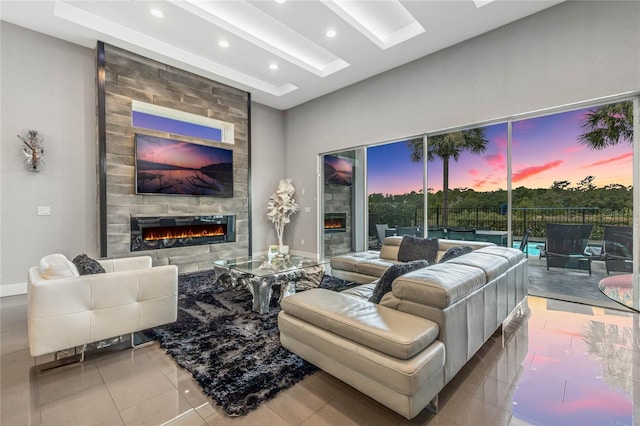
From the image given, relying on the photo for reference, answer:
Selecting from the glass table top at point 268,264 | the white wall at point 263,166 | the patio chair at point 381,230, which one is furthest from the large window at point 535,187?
the white wall at point 263,166

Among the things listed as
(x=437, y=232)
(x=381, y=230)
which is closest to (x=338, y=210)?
(x=381, y=230)

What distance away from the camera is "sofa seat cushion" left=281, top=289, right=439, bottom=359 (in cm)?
138

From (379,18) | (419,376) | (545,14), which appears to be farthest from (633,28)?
(419,376)

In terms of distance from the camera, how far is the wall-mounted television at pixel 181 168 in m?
4.62

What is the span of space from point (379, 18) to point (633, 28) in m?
2.75

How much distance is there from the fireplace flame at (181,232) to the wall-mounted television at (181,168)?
0.61m

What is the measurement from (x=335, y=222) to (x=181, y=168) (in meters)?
3.29

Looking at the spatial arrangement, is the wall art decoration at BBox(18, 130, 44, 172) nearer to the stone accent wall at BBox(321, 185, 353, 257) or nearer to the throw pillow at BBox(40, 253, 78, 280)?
the throw pillow at BBox(40, 253, 78, 280)

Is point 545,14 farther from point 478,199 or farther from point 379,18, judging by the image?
point 478,199

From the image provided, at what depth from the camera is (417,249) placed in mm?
3826

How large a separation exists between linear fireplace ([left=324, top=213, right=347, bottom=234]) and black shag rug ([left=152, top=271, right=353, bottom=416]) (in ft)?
10.2

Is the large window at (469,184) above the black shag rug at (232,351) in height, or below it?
above

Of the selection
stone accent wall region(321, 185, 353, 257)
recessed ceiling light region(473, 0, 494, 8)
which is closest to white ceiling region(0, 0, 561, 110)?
recessed ceiling light region(473, 0, 494, 8)

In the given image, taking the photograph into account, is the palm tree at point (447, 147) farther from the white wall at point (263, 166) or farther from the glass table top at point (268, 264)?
the white wall at point (263, 166)
